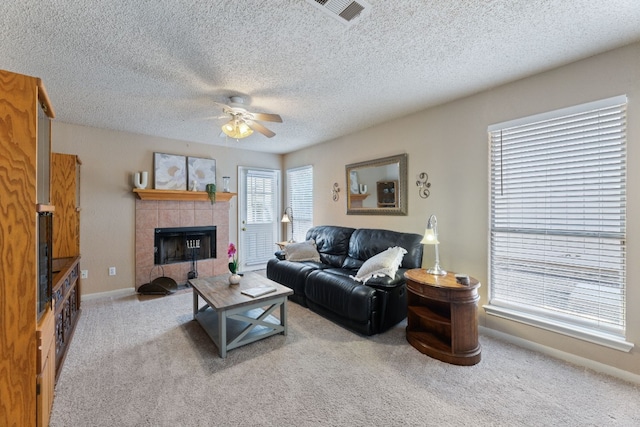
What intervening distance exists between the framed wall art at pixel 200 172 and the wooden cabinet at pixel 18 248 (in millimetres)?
3582

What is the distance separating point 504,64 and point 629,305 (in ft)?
6.97

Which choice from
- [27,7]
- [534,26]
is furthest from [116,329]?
[534,26]

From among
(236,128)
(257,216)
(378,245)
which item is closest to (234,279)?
→ (236,128)

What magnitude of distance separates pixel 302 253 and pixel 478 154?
8.52 feet

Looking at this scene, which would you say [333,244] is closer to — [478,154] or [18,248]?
[478,154]

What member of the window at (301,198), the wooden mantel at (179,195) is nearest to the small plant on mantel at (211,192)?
the wooden mantel at (179,195)

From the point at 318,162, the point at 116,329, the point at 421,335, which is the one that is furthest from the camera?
the point at 318,162

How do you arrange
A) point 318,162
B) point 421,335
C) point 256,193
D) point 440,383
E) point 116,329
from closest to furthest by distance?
point 440,383
point 421,335
point 116,329
point 318,162
point 256,193

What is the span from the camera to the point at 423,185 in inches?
133

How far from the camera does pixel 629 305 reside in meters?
2.04

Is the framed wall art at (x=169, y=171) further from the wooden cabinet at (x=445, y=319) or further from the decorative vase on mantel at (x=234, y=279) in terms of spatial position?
the wooden cabinet at (x=445, y=319)

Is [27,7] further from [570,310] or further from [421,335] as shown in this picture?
[570,310]

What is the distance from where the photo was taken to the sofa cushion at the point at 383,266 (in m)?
2.81

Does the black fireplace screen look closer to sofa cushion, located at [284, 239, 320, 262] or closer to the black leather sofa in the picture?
the black leather sofa
